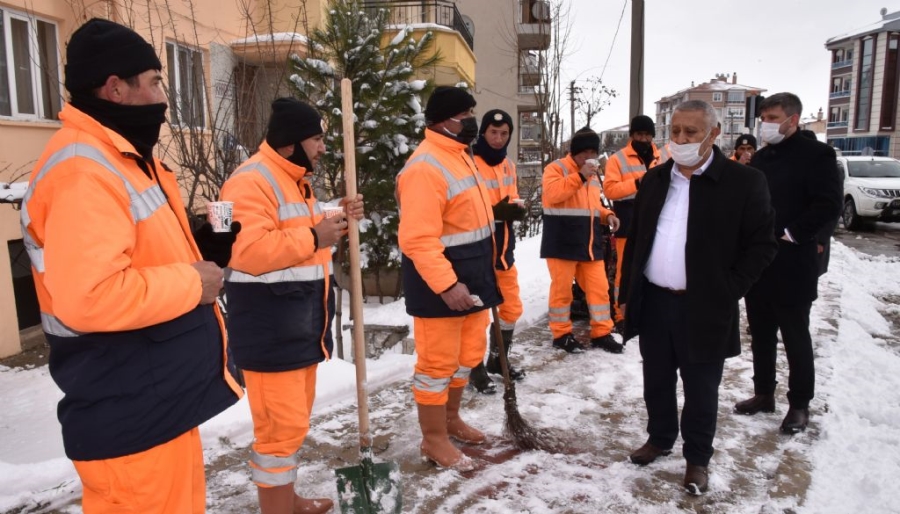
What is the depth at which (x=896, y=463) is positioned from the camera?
11.5ft

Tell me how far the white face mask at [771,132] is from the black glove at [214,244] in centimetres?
353

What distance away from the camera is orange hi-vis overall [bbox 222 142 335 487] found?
2.67m

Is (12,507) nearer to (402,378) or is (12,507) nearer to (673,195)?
(402,378)

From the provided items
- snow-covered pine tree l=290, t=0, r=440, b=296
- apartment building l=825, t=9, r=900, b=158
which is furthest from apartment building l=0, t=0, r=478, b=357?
apartment building l=825, t=9, r=900, b=158

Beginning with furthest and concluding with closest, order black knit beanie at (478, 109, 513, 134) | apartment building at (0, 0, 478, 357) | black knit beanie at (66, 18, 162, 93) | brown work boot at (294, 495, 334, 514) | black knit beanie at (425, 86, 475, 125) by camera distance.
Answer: apartment building at (0, 0, 478, 357) → black knit beanie at (478, 109, 513, 134) → black knit beanie at (425, 86, 475, 125) → brown work boot at (294, 495, 334, 514) → black knit beanie at (66, 18, 162, 93)

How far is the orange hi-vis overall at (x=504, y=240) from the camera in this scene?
4.69 m

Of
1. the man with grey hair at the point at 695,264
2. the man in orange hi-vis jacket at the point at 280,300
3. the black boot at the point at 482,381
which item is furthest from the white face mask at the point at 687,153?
the black boot at the point at 482,381

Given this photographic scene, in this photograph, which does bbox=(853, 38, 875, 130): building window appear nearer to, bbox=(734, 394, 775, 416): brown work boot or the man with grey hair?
bbox=(734, 394, 775, 416): brown work boot

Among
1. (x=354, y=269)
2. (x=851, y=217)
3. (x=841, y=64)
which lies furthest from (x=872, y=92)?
(x=354, y=269)

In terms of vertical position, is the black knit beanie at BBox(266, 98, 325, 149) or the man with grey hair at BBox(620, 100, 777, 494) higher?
the black knit beanie at BBox(266, 98, 325, 149)

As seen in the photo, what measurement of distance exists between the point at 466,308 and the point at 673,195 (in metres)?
1.32

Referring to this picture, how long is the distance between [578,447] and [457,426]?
2.55 feet

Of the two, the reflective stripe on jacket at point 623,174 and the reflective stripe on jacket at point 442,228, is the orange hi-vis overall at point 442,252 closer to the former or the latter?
the reflective stripe on jacket at point 442,228

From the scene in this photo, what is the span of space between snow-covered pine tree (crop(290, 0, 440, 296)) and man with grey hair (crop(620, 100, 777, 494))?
4226 millimetres
